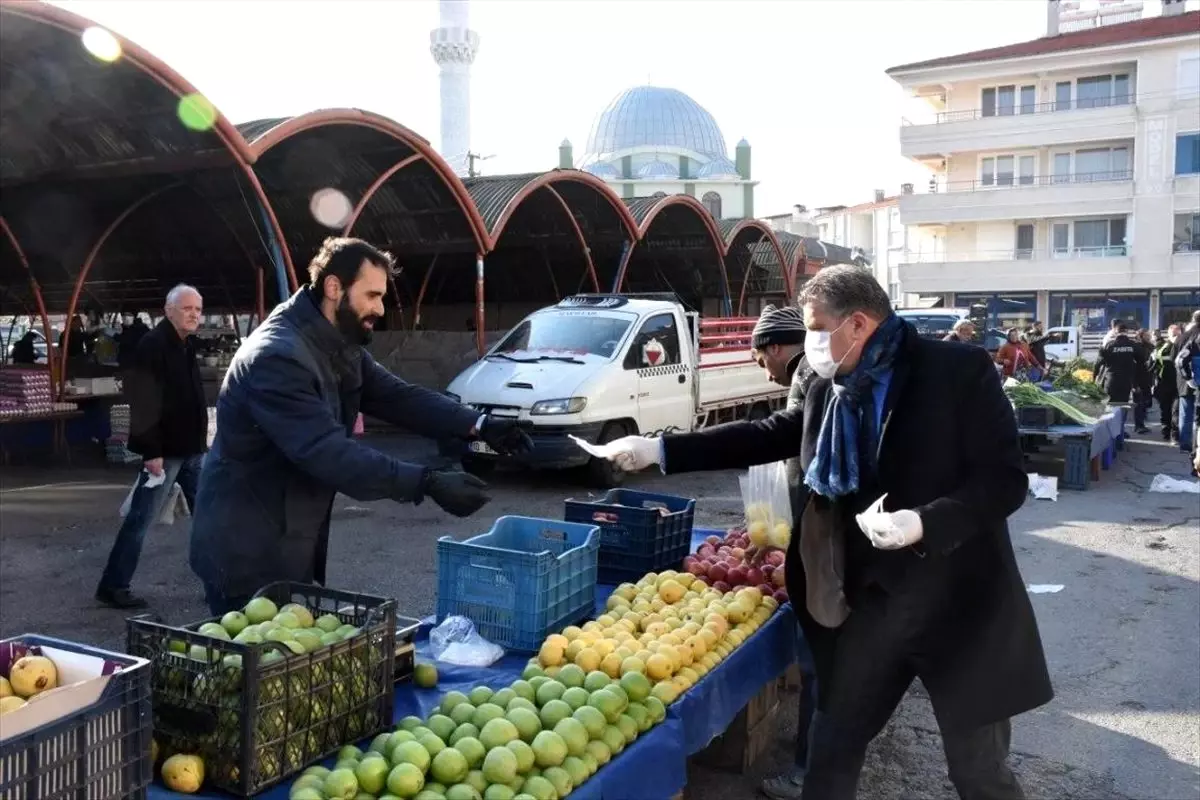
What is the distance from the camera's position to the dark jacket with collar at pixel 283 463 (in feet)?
10.7

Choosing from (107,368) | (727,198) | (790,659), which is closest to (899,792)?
(790,659)

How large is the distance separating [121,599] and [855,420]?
19.2 feet

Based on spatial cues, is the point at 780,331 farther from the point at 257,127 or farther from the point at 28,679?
the point at 257,127

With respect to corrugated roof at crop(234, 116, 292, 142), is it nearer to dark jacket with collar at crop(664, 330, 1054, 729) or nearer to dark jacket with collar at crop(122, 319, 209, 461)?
dark jacket with collar at crop(122, 319, 209, 461)

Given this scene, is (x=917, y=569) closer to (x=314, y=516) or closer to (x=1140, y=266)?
(x=314, y=516)

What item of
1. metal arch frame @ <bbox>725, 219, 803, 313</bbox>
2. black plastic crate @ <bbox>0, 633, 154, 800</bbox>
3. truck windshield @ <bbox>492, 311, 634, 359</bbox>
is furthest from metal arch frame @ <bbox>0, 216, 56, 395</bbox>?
metal arch frame @ <bbox>725, 219, 803, 313</bbox>

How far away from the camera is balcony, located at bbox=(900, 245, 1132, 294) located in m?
39.8

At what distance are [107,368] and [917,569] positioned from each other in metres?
17.2

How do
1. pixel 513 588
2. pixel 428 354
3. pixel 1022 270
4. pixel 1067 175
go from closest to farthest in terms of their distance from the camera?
pixel 513 588 < pixel 428 354 < pixel 1067 175 < pixel 1022 270

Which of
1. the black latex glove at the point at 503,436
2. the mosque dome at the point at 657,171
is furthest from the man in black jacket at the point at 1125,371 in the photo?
the mosque dome at the point at 657,171

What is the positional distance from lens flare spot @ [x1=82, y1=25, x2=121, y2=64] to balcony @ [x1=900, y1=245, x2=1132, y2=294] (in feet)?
125

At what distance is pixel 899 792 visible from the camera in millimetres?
4504

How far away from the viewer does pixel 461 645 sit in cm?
353

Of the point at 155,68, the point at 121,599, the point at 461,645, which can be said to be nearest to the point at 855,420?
the point at 461,645
